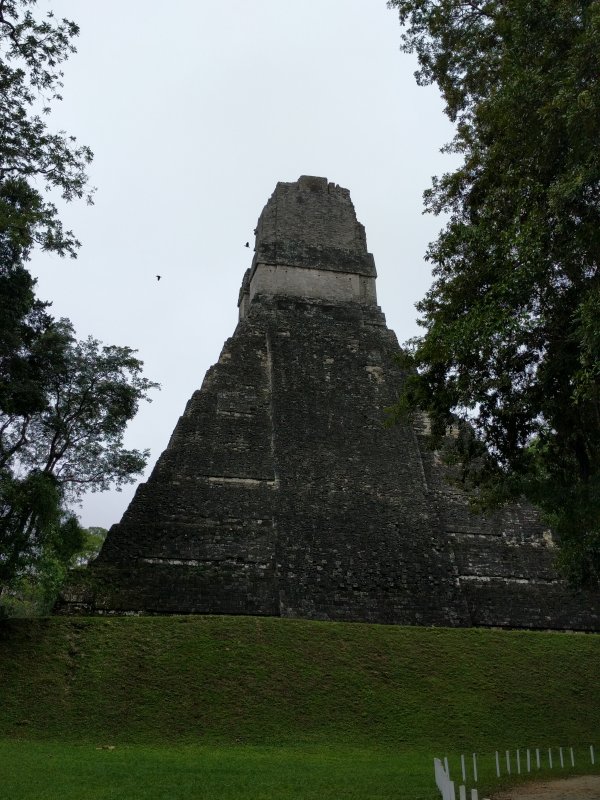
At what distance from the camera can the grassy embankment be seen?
844 centimetres

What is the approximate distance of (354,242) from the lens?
2322cm

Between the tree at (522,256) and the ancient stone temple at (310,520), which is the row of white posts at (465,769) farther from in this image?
the ancient stone temple at (310,520)

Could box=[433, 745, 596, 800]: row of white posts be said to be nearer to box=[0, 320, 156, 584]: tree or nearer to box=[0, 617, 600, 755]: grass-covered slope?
box=[0, 617, 600, 755]: grass-covered slope

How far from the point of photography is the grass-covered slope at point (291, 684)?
10914mm

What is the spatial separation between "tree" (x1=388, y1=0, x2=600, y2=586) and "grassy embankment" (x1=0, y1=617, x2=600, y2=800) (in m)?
3.21

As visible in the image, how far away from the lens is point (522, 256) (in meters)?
7.86

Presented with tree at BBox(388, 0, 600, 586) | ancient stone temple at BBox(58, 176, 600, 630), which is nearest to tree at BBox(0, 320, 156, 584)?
ancient stone temple at BBox(58, 176, 600, 630)

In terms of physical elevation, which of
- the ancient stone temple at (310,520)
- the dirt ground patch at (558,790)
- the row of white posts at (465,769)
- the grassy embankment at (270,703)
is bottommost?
the dirt ground patch at (558,790)

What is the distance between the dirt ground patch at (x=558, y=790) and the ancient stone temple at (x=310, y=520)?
22.6 feet

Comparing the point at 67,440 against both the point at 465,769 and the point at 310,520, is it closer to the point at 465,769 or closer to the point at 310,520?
the point at 310,520

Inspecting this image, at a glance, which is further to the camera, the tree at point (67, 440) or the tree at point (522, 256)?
the tree at point (67, 440)

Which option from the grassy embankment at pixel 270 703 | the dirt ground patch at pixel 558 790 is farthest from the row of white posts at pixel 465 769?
the dirt ground patch at pixel 558 790

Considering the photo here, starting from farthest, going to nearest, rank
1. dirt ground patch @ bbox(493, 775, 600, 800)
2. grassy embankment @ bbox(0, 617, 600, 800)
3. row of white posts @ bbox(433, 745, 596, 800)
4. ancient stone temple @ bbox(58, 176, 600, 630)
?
ancient stone temple @ bbox(58, 176, 600, 630) → grassy embankment @ bbox(0, 617, 600, 800) → dirt ground patch @ bbox(493, 775, 600, 800) → row of white posts @ bbox(433, 745, 596, 800)

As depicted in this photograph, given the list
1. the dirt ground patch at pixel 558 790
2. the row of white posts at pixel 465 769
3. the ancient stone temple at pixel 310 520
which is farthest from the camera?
the ancient stone temple at pixel 310 520
